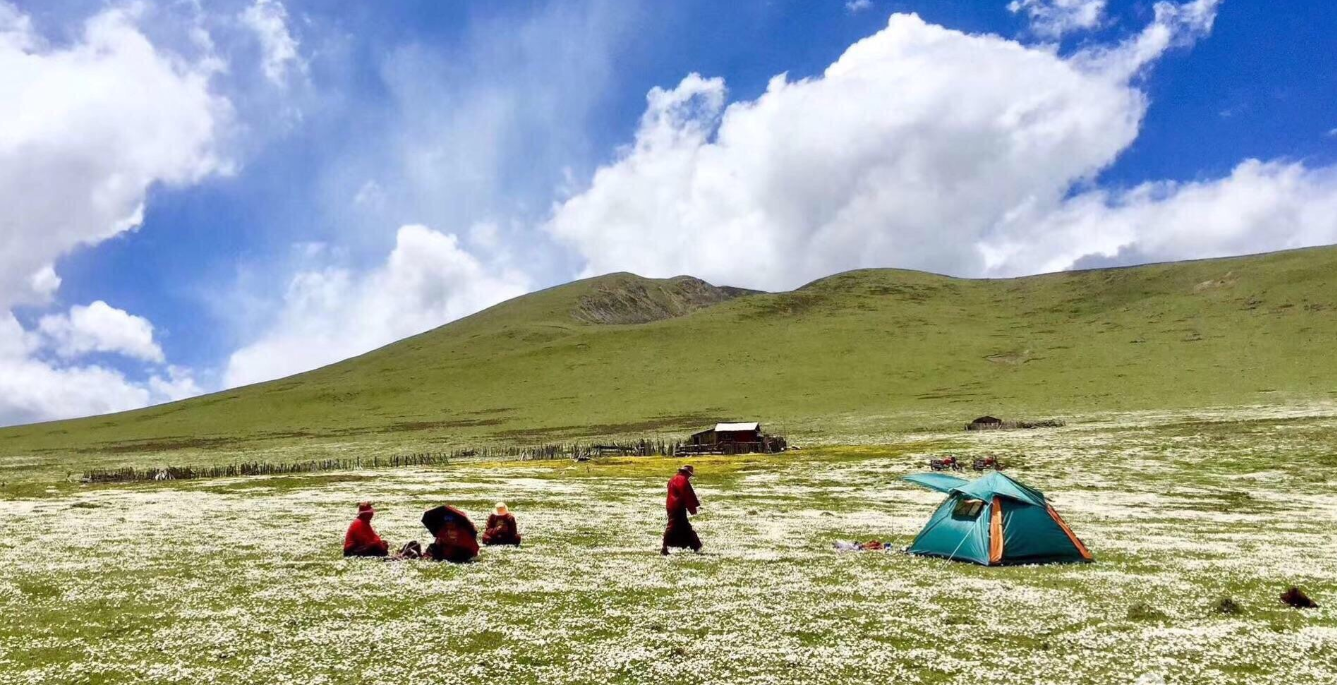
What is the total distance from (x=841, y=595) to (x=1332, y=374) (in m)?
156

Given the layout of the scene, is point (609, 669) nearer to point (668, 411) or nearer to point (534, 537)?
point (534, 537)

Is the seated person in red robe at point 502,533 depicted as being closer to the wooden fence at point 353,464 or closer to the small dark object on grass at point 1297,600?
the small dark object on grass at point 1297,600

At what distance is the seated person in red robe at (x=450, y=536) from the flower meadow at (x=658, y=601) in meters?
0.74

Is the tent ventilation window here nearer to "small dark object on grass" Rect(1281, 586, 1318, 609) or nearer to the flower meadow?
the flower meadow

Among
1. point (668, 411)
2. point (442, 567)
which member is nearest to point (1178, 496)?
point (442, 567)

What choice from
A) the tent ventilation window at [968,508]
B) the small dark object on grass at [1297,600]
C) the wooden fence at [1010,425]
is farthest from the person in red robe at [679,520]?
the wooden fence at [1010,425]

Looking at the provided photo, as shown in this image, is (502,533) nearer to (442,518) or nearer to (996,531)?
(442,518)

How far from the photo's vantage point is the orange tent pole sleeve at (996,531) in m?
22.0

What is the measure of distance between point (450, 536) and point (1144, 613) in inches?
678

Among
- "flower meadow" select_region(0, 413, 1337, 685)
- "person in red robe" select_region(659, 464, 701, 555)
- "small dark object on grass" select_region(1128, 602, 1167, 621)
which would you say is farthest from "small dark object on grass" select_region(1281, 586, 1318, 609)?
"person in red robe" select_region(659, 464, 701, 555)

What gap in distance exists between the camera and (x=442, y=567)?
70.7 ft

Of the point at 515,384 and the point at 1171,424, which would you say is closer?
the point at 1171,424

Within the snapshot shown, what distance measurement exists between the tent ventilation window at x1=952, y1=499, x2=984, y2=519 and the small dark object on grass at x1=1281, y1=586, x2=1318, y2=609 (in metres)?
7.49

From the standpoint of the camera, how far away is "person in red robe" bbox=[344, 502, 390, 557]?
2305 centimetres
